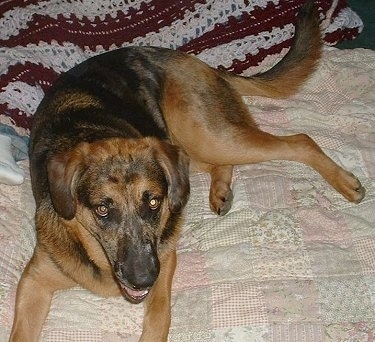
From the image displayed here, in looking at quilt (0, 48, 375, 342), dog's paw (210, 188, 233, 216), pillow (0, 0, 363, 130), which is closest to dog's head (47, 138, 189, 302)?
quilt (0, 48, 375, 342)

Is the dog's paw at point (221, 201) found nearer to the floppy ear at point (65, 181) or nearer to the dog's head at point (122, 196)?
the dog's head at point (122, 196)

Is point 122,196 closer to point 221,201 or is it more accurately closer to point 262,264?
point 262,264

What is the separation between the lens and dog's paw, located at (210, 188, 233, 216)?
3.32 metres

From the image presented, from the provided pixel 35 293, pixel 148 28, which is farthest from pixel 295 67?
pixel 35 293

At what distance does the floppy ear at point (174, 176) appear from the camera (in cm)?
275

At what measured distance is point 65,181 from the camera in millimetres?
2635

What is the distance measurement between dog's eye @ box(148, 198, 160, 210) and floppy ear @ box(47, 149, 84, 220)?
0.91 feet

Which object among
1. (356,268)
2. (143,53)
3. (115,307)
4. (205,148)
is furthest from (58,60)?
(356,268)

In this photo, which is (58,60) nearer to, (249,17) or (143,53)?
(143,53)

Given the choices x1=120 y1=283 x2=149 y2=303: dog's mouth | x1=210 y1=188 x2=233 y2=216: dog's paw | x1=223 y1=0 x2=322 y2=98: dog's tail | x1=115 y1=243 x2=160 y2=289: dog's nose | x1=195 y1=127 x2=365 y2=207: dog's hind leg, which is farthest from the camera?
x1=223 y1=0 x2=322 y2=98: dog's tail

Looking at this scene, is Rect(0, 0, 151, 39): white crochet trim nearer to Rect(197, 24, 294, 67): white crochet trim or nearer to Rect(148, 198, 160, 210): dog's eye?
Rect(197, 24, 294, 67): white crochet trim

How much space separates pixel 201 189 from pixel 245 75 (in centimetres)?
88

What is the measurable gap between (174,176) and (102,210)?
13.4 inches

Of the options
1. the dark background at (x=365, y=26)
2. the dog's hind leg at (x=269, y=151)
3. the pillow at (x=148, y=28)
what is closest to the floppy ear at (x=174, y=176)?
the dog's hind leg at (x=269, y=151)
